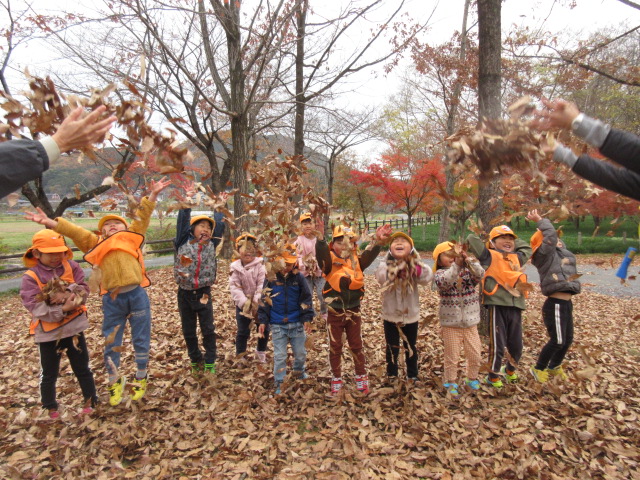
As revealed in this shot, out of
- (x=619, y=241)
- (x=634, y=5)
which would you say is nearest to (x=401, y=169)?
(x=619, y=241)

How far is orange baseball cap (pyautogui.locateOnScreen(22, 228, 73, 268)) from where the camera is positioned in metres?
3.19

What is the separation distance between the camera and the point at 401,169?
57.4ft

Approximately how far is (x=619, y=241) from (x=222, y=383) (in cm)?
2180

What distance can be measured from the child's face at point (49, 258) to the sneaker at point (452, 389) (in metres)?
3.79

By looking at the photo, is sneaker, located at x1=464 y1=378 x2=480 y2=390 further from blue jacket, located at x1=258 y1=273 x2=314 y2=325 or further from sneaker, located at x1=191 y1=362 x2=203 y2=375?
sneaker, located at x1=191 y1=362 x2=203 y2=375

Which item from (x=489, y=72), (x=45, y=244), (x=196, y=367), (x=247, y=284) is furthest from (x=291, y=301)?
(x=489, y=72)

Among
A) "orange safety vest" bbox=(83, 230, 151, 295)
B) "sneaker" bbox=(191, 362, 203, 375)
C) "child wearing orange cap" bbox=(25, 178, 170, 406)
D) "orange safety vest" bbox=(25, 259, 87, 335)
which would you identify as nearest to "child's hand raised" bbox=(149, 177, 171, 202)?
"child wearing orange cap" bbox=(25, 178, 170, 406)

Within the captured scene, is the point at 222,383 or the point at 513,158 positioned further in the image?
the point at 222,383

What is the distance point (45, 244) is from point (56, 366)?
42.5 inches

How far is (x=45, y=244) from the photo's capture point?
3.21 meters

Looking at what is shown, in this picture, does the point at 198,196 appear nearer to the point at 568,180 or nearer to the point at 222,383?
the point at 222,383

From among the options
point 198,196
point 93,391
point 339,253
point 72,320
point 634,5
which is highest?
point 634,5

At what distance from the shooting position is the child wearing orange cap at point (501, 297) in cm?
374

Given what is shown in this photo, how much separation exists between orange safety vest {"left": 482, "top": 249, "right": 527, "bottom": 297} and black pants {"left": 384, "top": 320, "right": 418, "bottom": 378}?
90 cm
